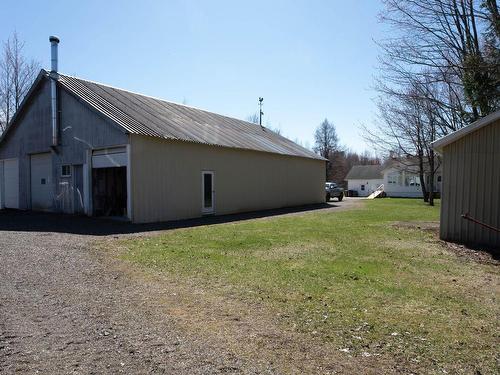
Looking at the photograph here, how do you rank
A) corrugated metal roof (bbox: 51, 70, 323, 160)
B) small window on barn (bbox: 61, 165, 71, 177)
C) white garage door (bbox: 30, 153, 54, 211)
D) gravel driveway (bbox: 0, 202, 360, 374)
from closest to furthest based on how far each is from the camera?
gravel driveway (bbox: 0, 202, 360, 374) < corrugated metal roof (bbox: 51, 70, 323, 160) < small window on barn (bbox: 61, 165, 71, 177) < white garage door (bbox: 30, 153, 54, 211)

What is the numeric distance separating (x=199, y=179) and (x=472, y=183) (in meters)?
10.9

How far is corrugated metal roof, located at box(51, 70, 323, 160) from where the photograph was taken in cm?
1642

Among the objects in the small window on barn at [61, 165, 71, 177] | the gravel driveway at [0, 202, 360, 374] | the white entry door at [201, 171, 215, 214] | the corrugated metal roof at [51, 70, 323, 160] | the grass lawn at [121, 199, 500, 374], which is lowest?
the grass lawn at [121, 199, 500, 374]

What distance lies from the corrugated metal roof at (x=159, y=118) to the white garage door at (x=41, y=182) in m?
3.95

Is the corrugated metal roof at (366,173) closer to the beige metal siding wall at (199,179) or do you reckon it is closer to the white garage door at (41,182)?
the beige metal siding wall at (199,179)

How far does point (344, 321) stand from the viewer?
16.5 ft

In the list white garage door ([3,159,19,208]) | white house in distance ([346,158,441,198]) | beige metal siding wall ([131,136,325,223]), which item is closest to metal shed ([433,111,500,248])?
beige metal siding wall ([131,136,325,223])

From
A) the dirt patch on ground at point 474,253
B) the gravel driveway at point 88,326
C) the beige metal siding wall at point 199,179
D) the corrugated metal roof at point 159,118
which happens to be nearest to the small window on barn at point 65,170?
the corrugated metal roof at point 159,118

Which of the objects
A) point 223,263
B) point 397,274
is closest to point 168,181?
point 223,263

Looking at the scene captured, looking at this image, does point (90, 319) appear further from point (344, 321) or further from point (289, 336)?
point (344, 321)

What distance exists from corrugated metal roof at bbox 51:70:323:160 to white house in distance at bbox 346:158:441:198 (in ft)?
88.6

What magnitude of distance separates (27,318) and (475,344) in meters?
5.03

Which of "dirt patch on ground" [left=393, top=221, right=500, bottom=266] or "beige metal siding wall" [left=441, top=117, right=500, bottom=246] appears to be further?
"beige metal siding wall" [left=441, top=117, right=500, bottom=246]

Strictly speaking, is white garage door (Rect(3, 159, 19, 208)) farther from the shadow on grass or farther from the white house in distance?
the white house in distance
